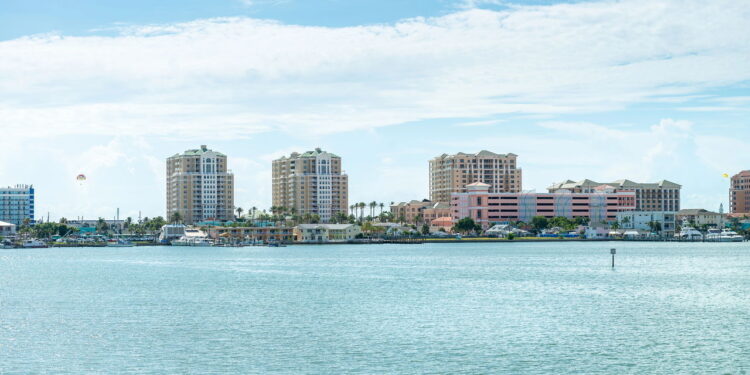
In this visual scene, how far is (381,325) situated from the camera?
52.2m

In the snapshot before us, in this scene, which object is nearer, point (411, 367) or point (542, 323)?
point (411, 367)

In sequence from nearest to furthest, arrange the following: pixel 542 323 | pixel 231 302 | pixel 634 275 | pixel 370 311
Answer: pixel 542 323 < pixel 370 311 < pixel 231 302 < pixel 634 275

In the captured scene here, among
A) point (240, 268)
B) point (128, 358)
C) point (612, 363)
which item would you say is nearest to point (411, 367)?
point (612, 363)

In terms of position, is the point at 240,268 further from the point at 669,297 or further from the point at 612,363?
the point at 612,363

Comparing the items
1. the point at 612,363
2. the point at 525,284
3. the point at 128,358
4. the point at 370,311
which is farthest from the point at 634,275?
the point at 128,358

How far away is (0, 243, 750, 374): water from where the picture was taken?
4022 centimetres

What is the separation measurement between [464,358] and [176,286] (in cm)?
4676

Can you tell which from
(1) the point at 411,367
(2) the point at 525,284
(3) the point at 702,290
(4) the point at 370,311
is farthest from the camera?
(2) the point at 525,284

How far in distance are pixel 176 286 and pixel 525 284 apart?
31.3 metres

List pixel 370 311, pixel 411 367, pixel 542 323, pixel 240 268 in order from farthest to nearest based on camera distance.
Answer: pixel 240 268 < pixel 370 311 < pixel 542 323 < pixel 411 367

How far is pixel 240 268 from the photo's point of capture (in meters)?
115

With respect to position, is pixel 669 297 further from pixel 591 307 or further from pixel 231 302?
pixel 231 302

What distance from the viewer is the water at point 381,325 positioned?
132 ft

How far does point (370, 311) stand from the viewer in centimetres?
5934
